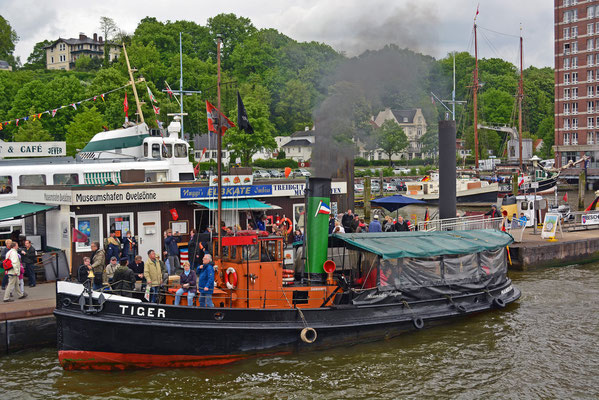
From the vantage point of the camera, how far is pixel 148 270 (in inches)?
712

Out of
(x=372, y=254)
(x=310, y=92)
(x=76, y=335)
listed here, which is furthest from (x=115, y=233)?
(x=310, y=92)

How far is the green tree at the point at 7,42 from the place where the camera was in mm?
126875

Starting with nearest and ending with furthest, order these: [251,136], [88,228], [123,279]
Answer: [123,279]
[88,228]
[251,136]

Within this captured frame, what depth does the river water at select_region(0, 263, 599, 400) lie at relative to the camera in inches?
614

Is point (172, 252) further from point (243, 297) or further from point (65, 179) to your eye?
point (65, 179)

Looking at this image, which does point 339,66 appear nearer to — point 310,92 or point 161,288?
point 161,288

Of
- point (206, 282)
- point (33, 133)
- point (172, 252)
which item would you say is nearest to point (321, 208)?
point (206, 282)

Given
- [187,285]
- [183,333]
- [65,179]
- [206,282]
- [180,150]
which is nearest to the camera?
[183,333]

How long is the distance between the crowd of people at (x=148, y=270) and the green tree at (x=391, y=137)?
256 feet

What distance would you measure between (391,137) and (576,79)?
2772cm

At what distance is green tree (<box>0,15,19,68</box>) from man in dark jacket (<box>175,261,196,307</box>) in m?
127

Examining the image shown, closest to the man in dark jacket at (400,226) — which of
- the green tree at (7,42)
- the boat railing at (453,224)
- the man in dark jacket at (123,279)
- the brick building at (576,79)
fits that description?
the boat railing at (453,224)

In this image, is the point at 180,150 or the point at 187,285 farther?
the point at 180,150

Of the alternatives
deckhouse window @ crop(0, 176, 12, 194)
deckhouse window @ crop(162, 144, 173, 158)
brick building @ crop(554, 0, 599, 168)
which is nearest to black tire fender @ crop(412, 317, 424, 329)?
deckhouse window @ crop(162, 144, 173, 158)
